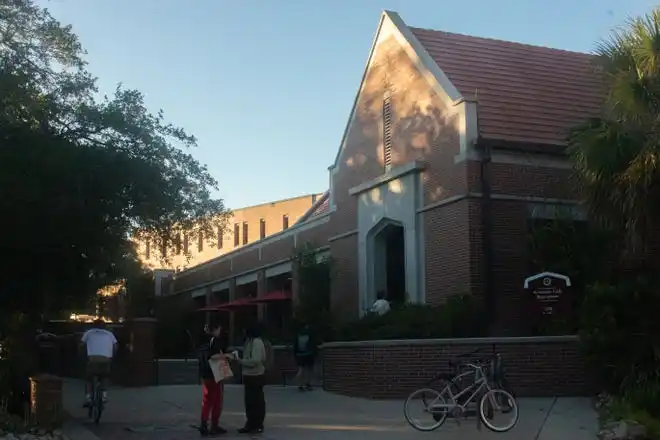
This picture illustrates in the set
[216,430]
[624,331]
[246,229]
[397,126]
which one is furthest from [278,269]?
[246,229]

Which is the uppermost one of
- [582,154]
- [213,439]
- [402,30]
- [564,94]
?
[402,30]

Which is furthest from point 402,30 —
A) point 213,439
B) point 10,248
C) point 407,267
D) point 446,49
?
point 213,439

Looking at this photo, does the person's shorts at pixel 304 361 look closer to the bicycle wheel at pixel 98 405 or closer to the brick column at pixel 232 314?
the bicycle wheel at pixel 98 405

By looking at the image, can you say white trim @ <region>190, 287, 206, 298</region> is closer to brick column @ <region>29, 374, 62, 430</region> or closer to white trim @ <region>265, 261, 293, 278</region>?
white trim @ <region>265, 261, 293, 278</region>

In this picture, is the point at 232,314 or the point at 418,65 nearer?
the point at 418,65

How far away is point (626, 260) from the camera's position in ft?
56.9

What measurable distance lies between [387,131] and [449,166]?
11.9 feet

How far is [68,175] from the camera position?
14.0 meters

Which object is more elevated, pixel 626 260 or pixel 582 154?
pixel 582 154

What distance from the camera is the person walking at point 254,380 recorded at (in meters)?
12.5

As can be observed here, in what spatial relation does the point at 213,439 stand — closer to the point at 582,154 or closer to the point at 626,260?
the point at 582,154

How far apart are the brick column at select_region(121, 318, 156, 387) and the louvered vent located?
7.75 metres

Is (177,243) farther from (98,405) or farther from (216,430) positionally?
(216,430)

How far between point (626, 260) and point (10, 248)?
11.4m
